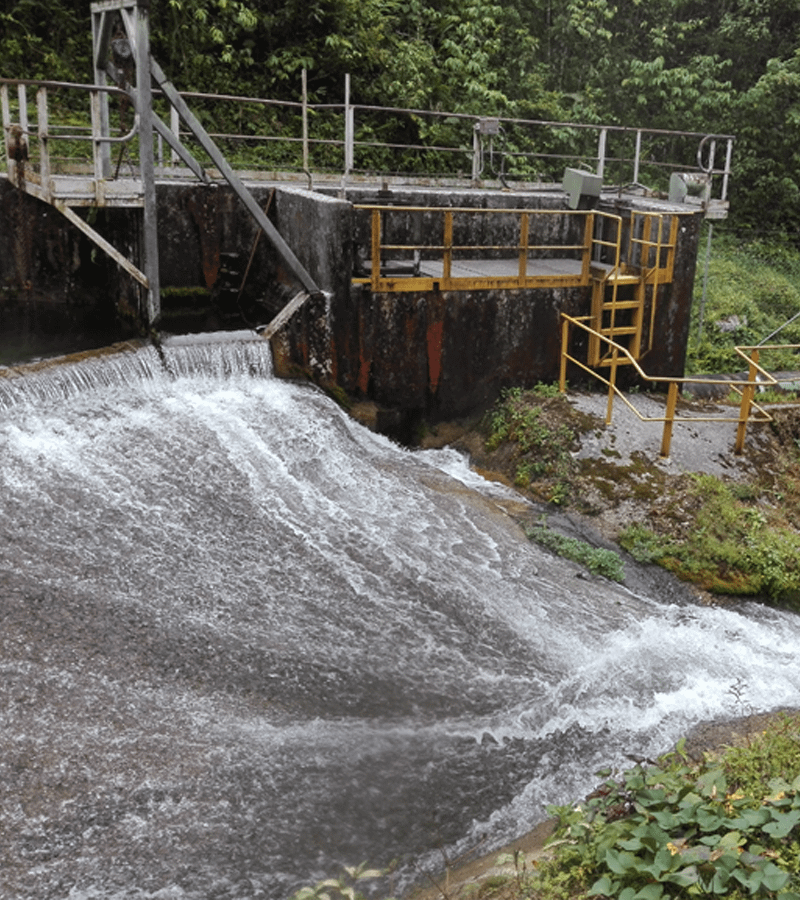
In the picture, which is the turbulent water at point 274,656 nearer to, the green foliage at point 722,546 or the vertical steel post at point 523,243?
the green foliage at point 722,546

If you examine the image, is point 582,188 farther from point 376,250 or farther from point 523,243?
point 376,250

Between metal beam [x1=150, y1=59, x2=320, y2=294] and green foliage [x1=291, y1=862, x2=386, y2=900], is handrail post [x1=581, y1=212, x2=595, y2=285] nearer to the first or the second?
metal beam [x1=150, y1=59, x2=320, y2=294]

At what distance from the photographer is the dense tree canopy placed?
63.1 feet

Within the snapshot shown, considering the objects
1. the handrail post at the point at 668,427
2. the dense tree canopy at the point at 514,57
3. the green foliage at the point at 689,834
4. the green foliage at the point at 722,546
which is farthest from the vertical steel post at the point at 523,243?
the dense tree canopy at the point at 514,57

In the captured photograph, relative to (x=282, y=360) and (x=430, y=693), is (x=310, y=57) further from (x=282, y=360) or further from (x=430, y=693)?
(x=430, y=693)

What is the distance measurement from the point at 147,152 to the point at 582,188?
239 inches

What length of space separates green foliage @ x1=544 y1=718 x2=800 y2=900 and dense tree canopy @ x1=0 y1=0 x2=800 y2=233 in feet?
57.7

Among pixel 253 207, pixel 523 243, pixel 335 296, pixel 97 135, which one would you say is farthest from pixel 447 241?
pixel 97 135

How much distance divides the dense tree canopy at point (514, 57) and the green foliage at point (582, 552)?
13.8 m

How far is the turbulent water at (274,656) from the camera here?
18.7 ft

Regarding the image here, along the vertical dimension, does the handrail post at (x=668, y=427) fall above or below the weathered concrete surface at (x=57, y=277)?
below

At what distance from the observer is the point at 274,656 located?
7.10m

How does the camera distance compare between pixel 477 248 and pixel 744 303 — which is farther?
pixel 744 303

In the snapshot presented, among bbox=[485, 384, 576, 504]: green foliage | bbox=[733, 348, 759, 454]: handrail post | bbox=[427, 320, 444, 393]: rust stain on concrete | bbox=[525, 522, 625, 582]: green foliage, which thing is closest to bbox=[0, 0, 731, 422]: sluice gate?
bbox=[427, 320, 444, 393]: rust stain on concrete
